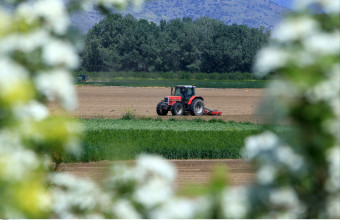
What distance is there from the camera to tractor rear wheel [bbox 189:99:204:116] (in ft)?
89.6

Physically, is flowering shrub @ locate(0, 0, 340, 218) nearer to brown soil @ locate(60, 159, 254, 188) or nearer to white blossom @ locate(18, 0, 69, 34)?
white blossom @ locate(18, 0, 69, 34)

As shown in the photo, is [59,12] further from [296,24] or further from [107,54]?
[107,54]

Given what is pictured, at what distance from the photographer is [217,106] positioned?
38.1 m

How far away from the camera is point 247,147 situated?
1.67m

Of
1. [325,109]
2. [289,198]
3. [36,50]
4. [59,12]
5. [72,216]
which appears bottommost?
[72,216]

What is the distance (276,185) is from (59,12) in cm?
82

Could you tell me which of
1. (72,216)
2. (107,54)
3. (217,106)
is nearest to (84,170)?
(72,216)

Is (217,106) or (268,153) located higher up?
(268,153)

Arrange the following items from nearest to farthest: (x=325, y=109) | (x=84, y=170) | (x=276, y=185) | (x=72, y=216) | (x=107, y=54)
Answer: (x=325, y=109), (x=276, y=185), (x=72, y=216), (x=84, y=170), (x=107, y=54)

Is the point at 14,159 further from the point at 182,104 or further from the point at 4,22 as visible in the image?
the point at 182,104

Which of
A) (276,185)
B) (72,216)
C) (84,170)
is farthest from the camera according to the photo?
(84,170)

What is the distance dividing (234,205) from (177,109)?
2548cm

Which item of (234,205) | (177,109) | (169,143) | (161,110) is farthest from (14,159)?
(161,110)

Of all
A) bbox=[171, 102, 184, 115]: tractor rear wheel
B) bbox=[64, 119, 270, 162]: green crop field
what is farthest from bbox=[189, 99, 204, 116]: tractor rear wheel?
bbox=[64, 119, 270, 162]: green crop field
